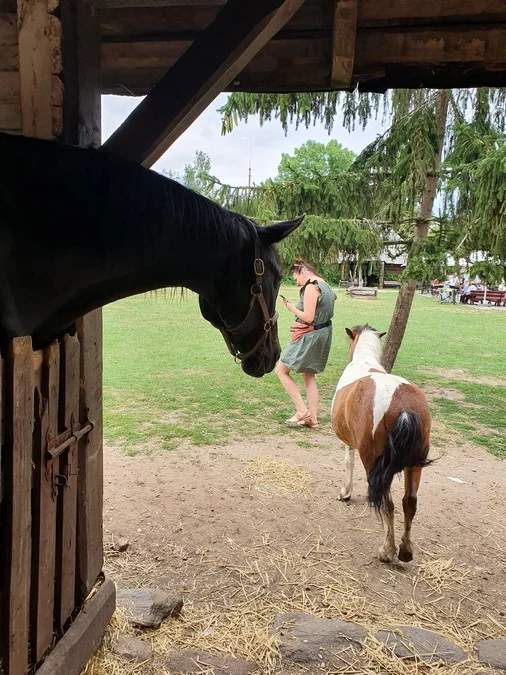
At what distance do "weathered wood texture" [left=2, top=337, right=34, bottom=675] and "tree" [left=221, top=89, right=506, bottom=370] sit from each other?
4.23 meters

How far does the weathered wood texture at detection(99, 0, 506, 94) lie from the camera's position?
1822 mm

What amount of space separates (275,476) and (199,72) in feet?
11.5

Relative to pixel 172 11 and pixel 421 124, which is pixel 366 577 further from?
pixel 421 124

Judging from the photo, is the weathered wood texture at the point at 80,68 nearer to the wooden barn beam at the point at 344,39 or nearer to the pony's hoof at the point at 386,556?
the wooden barn beam at the point at 344,39

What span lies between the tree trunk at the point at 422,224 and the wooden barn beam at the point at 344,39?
435 cm

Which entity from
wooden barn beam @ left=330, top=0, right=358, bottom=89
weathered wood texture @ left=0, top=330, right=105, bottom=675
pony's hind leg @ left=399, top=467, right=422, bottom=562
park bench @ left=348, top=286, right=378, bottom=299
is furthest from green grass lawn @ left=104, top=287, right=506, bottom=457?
park bench @ left=348, top=286, right=378, bottom=299

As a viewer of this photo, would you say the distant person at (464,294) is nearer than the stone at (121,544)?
No

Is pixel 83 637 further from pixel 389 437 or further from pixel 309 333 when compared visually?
pixel 309 333

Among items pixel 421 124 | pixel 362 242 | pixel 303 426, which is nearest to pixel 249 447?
pixel 303 426

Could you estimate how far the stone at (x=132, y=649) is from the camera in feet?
6.86

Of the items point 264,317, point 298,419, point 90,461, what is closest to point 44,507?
point 90,461

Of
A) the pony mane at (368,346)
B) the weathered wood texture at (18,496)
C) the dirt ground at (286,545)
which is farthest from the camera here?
the pony mane at (368,346)

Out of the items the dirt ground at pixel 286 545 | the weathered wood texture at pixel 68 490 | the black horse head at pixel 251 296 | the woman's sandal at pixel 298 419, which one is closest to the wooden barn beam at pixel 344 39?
the black horse head at pixel 251 296

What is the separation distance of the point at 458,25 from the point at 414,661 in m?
2.86
